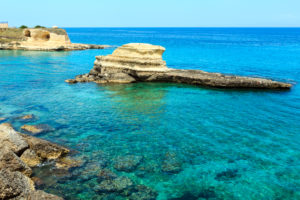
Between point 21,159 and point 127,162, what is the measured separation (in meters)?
5.22

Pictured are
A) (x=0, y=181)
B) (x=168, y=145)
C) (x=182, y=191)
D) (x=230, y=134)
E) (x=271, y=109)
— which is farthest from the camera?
(x=271, y=109)

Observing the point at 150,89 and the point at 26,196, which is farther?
the point at 150,89

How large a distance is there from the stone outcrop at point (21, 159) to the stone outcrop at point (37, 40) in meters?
65.6

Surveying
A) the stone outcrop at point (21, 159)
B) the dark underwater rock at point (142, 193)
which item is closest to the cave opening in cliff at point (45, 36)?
the stone outcrop at point (21, 159)

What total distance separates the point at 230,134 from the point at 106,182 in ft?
31.0

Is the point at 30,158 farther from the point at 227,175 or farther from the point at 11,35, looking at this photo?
the point at 11,35

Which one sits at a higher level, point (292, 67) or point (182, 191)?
point (292, 67)

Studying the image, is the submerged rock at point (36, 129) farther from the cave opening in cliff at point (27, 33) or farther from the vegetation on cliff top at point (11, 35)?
the cave opening in cliff at point (27, 33)

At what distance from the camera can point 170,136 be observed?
1723cm

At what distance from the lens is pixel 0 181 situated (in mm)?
9000

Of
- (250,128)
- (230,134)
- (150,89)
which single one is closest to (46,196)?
(230,134)

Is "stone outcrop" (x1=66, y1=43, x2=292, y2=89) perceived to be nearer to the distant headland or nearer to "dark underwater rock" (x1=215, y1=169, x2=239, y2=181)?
→ "dark underwater rock" (x1=215, y1=169, x2=239, y2=181)

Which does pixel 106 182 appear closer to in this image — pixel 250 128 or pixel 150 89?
pixel 250 128

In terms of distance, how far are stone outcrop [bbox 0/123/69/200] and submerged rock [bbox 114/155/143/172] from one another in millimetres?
3067
